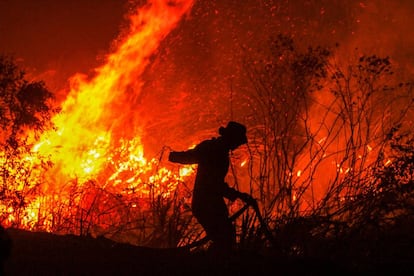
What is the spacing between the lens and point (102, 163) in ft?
44.5

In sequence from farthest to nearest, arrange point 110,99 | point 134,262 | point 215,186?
point 110,99, point 215,186, point 134,262

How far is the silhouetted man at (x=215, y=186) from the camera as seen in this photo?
698 cm

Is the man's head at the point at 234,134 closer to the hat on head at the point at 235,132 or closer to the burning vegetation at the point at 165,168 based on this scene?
the hat on head at the point at 235,132

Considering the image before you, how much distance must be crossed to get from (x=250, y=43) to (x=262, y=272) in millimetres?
12804

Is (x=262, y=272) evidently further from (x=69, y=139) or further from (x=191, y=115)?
(x=191, y=115)

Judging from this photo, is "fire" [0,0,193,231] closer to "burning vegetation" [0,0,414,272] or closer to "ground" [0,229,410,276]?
"burning vegetation" [0,0,414,272]

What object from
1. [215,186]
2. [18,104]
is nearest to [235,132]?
[215,186]

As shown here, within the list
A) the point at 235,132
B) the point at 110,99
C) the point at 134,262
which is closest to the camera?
the point at 134,262

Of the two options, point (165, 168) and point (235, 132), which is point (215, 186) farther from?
point (165, 168)

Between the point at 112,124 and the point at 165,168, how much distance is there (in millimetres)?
3455

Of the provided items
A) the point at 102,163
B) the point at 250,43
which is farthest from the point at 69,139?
the point at 250,43

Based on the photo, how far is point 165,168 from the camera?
13008mm

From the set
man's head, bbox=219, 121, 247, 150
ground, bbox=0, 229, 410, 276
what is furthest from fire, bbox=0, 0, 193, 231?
man's head, bbox=219, 121, 247, 150

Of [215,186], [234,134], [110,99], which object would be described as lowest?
[215,186]
